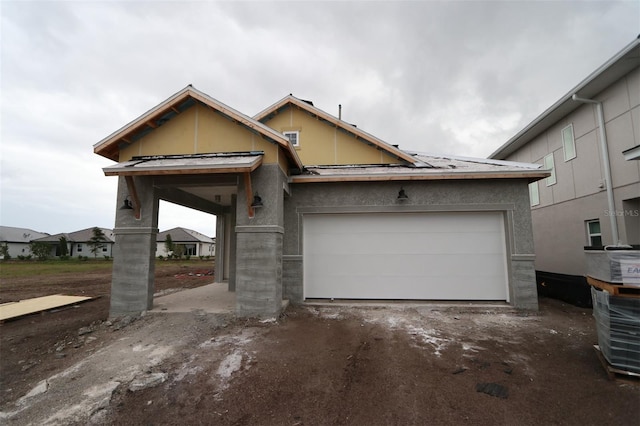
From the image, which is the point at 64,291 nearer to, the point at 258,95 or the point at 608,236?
the point at 258,95

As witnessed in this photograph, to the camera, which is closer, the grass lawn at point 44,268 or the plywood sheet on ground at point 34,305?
the plywood sheet on ground at point 34,305

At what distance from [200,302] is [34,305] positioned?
17.4 feet

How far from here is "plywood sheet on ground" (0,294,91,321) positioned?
7199 mm

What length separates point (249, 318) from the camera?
6.01m

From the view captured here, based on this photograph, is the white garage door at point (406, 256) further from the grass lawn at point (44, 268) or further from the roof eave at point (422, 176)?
the grass lawn at point (44, 268)

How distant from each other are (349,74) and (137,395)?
12193 millimetres

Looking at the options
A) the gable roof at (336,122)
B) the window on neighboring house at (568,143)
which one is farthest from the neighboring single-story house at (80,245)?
the window on neighboring house at (568,143)

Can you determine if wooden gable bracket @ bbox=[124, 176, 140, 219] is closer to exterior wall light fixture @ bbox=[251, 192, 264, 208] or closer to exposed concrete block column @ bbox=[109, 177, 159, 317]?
exposed concrete block column @ bbox=[109, 177, 159, 317]

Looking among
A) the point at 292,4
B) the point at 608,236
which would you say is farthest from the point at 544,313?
A: the point at 292,4

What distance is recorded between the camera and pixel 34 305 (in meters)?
8.09

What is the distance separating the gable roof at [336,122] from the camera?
9227 mm

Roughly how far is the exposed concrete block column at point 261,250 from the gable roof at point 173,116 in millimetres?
734

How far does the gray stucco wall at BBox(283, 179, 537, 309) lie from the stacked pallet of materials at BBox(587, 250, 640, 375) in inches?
135

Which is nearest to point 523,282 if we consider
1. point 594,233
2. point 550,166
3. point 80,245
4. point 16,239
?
point 594,233
